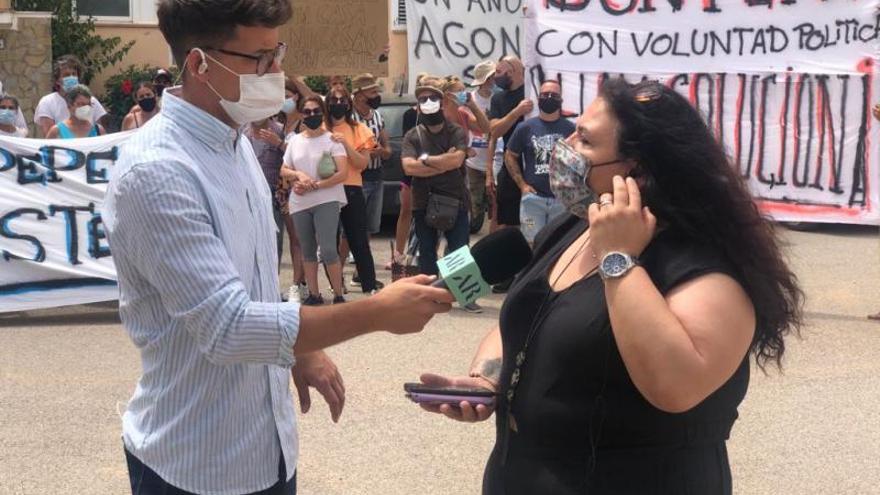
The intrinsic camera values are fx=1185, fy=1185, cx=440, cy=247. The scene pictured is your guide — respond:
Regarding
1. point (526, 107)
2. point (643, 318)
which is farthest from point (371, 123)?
point (643, 318)

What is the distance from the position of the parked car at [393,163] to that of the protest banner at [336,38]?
44cm

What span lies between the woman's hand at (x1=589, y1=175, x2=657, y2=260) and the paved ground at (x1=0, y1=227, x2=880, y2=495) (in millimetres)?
2771

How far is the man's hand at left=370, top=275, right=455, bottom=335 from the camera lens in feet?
8.27

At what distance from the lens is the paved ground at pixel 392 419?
17.4ft

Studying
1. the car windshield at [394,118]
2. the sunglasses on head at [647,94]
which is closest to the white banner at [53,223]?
the car windshield at [394,118]

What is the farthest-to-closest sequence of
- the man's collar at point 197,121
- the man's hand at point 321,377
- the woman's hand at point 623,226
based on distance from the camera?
the man's hand at point 321,377
the man's collar at point 197,121
the woman's hand at point 623,226

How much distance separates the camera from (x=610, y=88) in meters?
2.91

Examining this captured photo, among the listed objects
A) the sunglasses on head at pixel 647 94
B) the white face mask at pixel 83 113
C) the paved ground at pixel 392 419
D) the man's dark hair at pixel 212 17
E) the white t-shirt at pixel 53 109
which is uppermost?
the man's dark hair at pixel 212 17

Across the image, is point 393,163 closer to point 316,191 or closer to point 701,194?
point 316,191

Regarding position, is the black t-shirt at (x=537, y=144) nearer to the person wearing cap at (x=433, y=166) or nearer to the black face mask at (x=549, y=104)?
the black face mask at (x=549, y=104)

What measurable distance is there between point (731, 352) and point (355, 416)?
3.88m

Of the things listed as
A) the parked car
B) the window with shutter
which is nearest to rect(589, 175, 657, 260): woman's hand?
the parked car

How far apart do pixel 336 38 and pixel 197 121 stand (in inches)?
395

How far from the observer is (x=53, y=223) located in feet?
29.4
